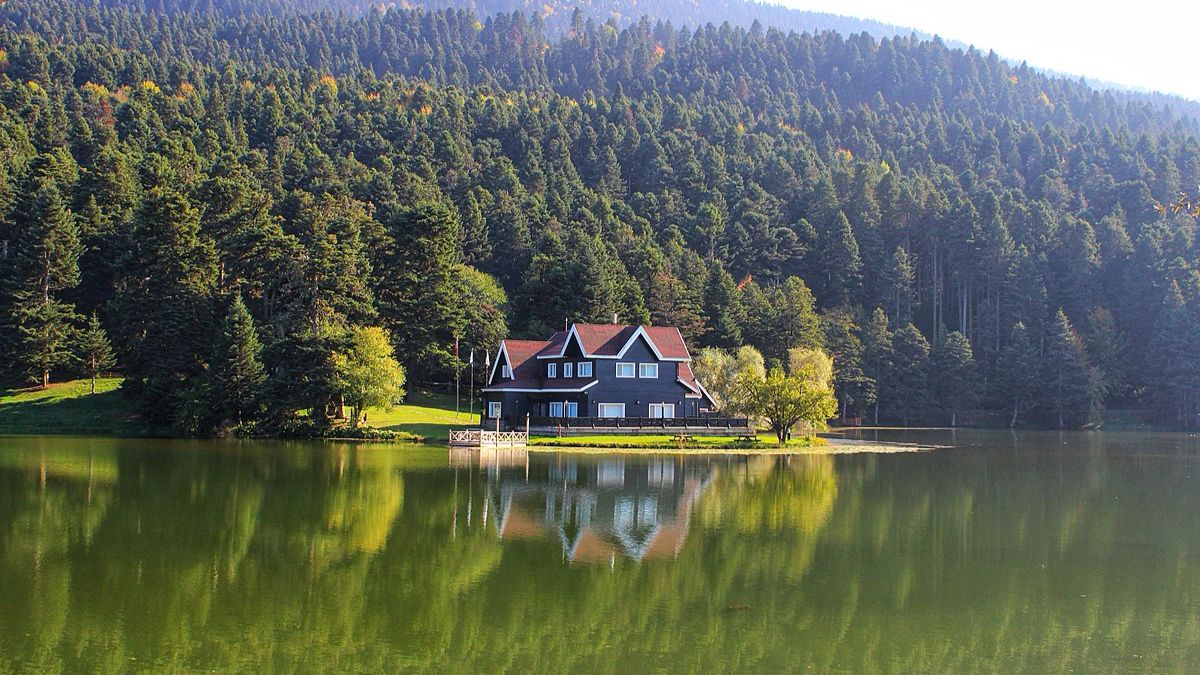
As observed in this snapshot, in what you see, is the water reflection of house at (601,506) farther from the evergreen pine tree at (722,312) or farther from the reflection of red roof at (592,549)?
the evergreen pine tree at (722,312)

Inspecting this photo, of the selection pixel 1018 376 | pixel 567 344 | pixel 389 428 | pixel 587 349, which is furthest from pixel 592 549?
pixel 1018 376

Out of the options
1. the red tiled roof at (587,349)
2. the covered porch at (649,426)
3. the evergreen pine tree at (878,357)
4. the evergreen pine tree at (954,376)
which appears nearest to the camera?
the covered porch at (649,426)

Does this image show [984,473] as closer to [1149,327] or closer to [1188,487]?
[1188,487]

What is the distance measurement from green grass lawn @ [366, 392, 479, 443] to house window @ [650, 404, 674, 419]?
35.7 feet

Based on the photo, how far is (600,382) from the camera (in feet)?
217

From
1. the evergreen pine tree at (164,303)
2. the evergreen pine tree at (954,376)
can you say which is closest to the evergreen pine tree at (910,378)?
the evergreen pine tree at (954,376)

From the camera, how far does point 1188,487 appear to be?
3894 centimetres

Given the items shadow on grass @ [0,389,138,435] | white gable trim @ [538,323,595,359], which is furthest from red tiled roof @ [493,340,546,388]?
shadow on grass @ [0,389,138,435]

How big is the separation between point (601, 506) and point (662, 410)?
37.5m

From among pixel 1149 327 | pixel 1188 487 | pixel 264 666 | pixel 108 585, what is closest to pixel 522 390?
pixel 1188 487

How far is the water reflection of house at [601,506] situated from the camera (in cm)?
2342

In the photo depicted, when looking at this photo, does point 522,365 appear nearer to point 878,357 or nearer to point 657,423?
point 657,423

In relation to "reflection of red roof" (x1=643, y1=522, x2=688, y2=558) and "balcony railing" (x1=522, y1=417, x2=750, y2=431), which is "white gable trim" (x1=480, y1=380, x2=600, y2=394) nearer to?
"balcony railing" (x1=522, y1=417, x2=750, y2=431)

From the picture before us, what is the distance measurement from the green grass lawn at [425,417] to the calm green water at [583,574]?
25.5 meters
